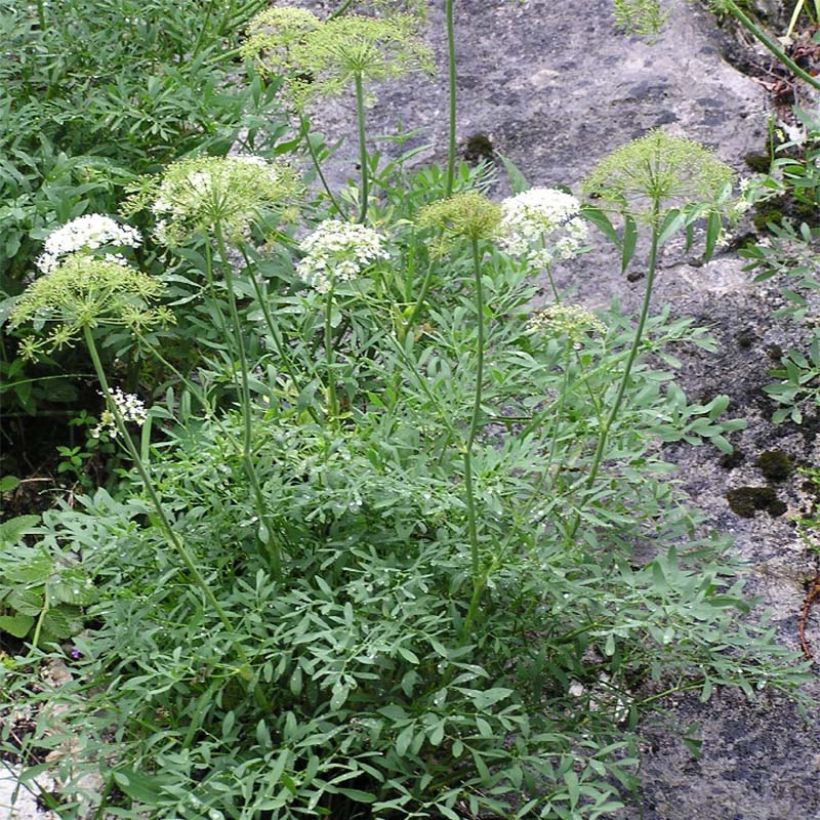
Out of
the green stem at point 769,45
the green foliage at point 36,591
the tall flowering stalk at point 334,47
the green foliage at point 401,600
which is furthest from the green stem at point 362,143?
the green foliage at point 36,591

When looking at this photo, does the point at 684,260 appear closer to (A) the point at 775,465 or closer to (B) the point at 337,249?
(A) the point at 775,465

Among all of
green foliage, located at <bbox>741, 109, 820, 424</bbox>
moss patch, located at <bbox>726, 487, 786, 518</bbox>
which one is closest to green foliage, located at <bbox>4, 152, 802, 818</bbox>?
green foliage, located at <bbox>741, 109, 820, 424</bbox>

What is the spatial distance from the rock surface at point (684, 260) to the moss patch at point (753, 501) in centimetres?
1

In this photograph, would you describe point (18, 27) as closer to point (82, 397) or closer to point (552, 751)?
point (82, 397)

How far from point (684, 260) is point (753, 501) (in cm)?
67

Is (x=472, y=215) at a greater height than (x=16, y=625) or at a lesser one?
greater

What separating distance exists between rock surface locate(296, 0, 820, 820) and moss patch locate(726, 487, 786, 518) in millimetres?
15

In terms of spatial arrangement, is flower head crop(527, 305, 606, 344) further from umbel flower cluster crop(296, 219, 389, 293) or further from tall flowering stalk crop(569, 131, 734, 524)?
umbel flower cluster crop(296, 219, 389, 293)

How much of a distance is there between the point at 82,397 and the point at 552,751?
59.8 inches

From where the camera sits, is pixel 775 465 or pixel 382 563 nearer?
pixel 382 563

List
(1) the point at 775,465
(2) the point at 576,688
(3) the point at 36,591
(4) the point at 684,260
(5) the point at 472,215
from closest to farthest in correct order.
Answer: (5) the point at 472,215, (2) the point at 576,688, (3) the point at 36,591, (1) the point at 775,465, (4) the point at 684,260

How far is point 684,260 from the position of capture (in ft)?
9.95

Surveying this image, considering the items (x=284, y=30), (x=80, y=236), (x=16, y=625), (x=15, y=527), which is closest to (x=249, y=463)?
(x=80, y=236)

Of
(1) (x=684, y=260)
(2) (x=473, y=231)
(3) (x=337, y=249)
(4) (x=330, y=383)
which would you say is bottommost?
(1) (x=684, y=260)
